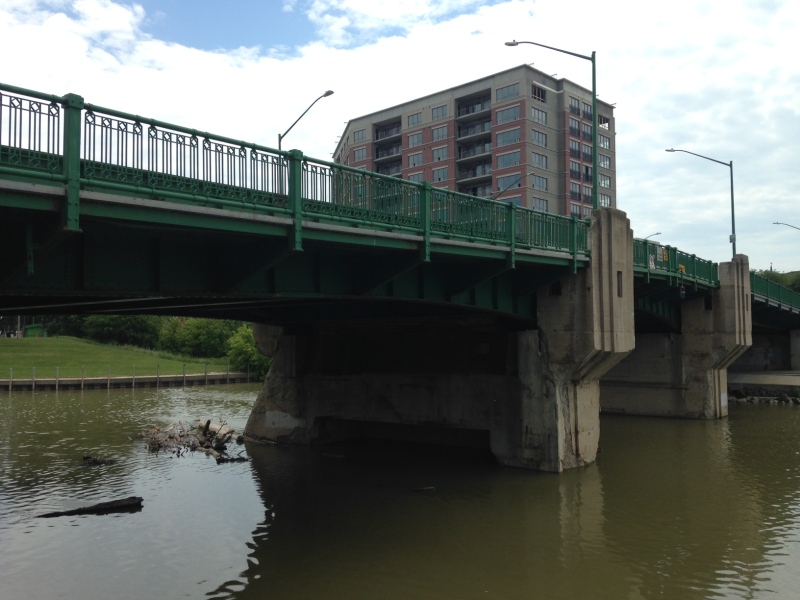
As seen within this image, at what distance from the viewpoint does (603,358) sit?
2270 centimetres

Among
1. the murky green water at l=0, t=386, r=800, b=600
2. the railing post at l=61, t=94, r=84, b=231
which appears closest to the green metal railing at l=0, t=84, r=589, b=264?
the railing post at l=61, t=94, r=84, b=231

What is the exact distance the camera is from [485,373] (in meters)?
23.5

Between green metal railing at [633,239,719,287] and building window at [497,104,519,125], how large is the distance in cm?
4817

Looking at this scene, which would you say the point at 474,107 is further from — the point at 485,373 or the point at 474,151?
the point at 485,373

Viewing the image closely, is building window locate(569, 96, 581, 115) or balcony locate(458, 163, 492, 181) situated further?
building window locate(569, 96, 581, 115)

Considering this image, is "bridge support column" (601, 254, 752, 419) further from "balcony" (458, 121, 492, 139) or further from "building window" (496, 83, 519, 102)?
"balcony" (458, 121, 492, 139)

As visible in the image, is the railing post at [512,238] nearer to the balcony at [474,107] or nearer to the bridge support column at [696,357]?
the bridge support column at [696,357]

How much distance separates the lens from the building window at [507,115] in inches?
3142

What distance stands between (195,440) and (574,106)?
72.5 metres

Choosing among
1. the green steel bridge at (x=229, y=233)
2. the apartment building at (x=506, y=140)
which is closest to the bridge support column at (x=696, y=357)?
the green steel bridge at (x=229, y=233)

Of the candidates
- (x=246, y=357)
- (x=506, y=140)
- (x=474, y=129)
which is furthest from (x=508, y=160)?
(x=246, y=357)

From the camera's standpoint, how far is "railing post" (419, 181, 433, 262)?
15461 millimetres

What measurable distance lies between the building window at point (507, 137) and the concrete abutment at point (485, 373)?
190 feet

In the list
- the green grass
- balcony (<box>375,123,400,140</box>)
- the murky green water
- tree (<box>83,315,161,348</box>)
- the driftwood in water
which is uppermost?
balcony (<box>375,123,400,140</box>)
